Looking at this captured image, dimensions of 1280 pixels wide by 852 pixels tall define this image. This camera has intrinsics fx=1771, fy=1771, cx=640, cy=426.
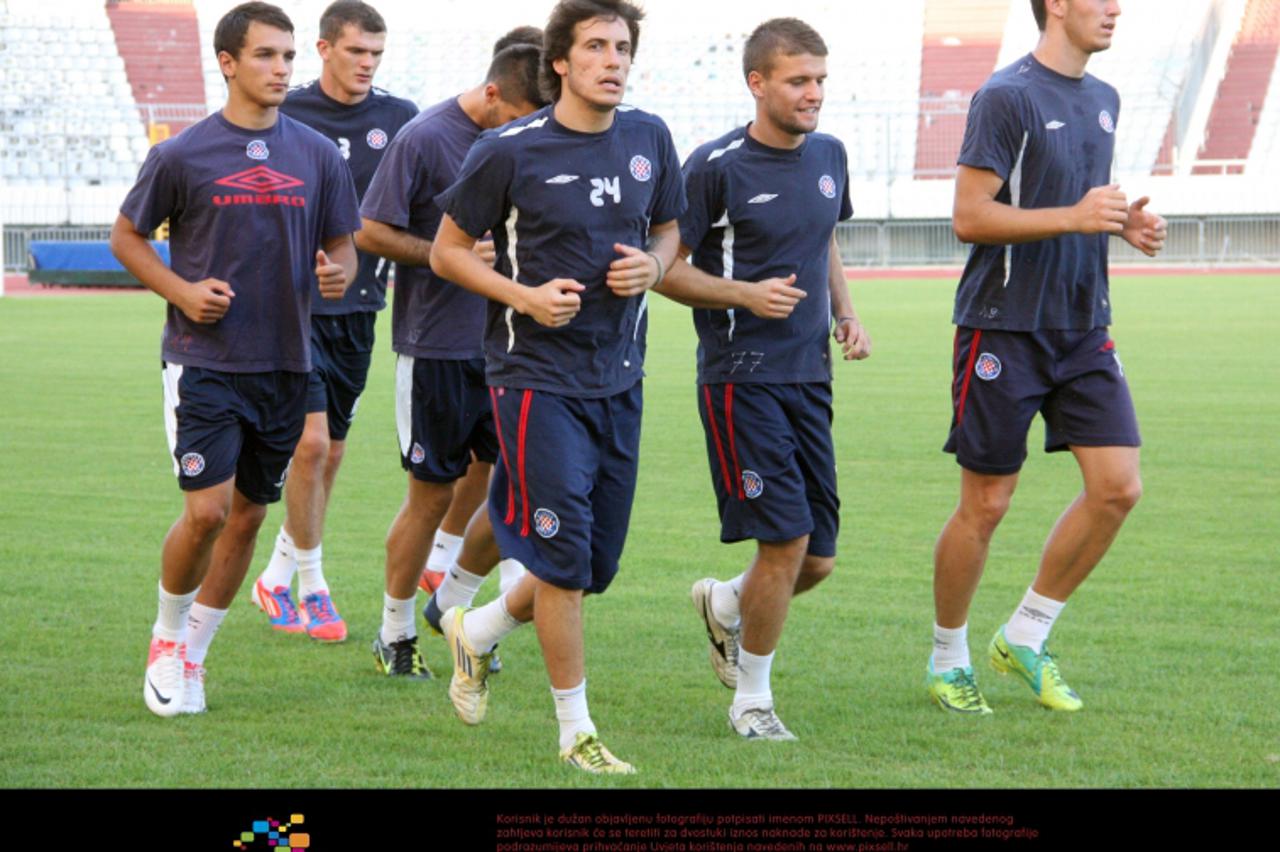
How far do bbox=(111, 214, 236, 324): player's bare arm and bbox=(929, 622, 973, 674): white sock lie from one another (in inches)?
100

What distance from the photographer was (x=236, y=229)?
18.7 feet

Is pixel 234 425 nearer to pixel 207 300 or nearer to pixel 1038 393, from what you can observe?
pixel 207 300

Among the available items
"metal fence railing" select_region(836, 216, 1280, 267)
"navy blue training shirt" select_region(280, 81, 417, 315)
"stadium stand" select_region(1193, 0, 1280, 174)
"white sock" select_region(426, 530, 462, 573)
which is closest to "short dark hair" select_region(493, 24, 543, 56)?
"navy blue training shirt" select_region(280, 81, 417, 315)

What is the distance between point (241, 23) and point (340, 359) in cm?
199

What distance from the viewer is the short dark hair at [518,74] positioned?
6035mm

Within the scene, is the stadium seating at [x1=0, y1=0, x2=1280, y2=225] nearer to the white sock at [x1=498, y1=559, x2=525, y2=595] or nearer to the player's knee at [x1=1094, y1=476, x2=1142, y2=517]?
the white sock at [x1=498, y1=559, x2=525, y2=595]

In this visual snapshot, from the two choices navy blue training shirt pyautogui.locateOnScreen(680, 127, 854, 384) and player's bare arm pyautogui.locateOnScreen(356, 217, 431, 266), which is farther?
player's bare arm pyautogui.locateOnScreen(356, 217, 431, 266)

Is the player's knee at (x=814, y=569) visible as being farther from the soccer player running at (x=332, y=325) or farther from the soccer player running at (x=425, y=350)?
the soccer player running at (x=332, y=325)

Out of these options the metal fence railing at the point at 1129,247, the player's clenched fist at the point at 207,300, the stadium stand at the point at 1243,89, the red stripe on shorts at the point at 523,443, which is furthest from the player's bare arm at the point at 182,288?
the stadium stand at the point at 1243,89

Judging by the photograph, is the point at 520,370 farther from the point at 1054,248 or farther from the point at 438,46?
the point at 438,46

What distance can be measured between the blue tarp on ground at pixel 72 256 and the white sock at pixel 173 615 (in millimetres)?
29800

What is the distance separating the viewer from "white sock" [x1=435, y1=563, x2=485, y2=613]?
21.6 feet
